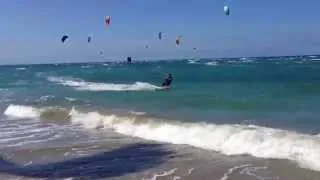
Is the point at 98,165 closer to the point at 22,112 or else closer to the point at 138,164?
the point at 138,164

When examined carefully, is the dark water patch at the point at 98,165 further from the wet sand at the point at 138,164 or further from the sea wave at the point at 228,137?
the sea wave at the point at 228,137

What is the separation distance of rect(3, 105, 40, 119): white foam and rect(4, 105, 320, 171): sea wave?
505cm

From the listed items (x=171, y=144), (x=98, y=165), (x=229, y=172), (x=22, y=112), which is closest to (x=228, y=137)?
(x=171, y=144)

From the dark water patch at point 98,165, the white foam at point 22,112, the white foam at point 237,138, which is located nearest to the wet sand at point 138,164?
the dark water patch at point 98,165

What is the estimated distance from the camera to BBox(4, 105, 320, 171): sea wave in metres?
12.8

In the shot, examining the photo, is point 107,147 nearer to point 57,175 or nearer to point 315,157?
point 57,175

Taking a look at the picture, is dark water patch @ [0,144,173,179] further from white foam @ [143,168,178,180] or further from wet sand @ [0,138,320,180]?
white foam @ [143,168,178,180]

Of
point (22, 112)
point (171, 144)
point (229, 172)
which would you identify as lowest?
point (22, 112)

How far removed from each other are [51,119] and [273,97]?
11.7 meters

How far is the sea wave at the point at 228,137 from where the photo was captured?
1278 cm

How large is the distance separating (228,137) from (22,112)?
14739 mm

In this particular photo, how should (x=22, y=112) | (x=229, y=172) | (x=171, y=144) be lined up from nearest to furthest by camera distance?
(x=229, y=172), (x=171, y=144), (x=22, y=112)

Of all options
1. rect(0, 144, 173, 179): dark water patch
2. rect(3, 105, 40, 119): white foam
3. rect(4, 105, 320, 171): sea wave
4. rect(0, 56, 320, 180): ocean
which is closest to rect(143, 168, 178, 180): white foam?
rect(0, 56, 320, 180): ocean

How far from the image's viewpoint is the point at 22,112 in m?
26.8
